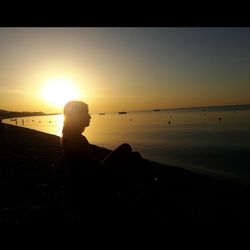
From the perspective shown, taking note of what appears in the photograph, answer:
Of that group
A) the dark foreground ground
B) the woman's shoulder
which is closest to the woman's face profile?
the woman's shoulder

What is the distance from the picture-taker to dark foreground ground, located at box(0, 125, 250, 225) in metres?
3.81

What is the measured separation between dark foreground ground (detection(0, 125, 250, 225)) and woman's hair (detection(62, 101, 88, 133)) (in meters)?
0.71

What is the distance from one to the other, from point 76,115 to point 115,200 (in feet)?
3.77

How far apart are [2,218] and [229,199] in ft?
24.1

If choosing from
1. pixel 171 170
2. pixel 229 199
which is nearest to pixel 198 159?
pixel 171 170

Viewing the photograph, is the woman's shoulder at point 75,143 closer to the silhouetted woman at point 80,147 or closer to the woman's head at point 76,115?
the silhouetted woman at point 80,147

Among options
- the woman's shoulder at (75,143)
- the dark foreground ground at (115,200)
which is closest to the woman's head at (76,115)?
the woman's shoulder at (75,143)

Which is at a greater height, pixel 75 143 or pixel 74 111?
pixel 74 111

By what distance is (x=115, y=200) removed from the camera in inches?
149

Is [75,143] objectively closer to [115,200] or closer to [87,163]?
[87,163]

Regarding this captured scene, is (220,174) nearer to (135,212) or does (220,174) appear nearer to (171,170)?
(171,170)

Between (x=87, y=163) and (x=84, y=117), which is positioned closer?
(x=87, y=163)

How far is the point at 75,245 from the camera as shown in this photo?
15.9 ft

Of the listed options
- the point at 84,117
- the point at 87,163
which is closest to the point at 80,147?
the point at 87,163
